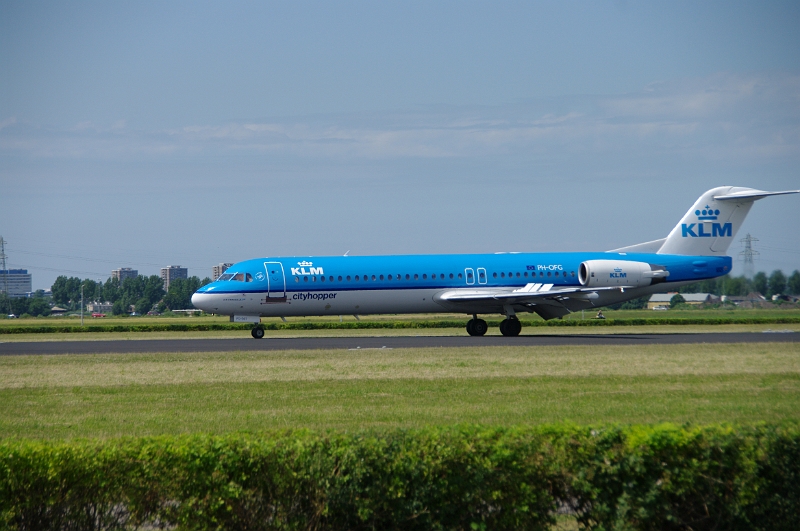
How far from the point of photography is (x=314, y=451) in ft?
23.0

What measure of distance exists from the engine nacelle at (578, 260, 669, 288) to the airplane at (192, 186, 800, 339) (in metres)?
0.04

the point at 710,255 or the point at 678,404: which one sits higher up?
the point at 710,255

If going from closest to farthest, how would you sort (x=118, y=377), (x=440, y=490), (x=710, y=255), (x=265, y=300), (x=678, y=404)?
(x=440, y=490)
(x=678, y=404)
(x=118, y=377)
(x=265, y=300)
(x=710, y=255)

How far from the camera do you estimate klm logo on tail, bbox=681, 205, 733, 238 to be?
38.3 meters

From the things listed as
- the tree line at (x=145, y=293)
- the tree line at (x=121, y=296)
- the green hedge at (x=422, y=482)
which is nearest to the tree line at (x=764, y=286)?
the tree line at (x=145, y=293)

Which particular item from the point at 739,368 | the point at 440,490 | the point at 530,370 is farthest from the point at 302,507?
the point at 739,368

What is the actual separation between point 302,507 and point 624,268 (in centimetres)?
3167

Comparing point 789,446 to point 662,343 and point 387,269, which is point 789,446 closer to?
point 662,343

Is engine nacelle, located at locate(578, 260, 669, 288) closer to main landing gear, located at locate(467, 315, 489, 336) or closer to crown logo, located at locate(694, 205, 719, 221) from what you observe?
crown logo, located at locate(694, 205, 719, 221)

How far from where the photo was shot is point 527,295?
3478cm

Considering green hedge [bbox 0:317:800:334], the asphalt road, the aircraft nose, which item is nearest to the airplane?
the aircraft nose

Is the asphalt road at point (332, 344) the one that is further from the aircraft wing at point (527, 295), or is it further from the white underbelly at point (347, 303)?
the aircraft wing at point (527, 295)

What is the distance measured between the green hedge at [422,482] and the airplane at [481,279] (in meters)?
27.9

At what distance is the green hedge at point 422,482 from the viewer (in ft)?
22.6
